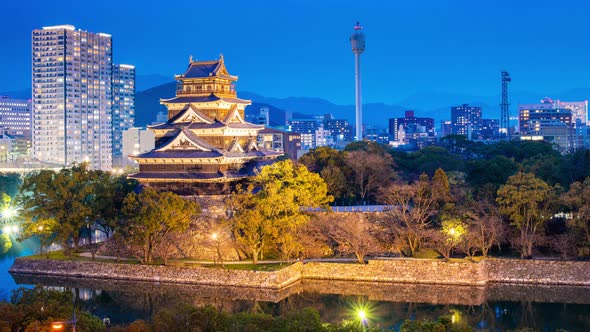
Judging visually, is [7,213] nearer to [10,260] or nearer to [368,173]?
[10,260]

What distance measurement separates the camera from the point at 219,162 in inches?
1416

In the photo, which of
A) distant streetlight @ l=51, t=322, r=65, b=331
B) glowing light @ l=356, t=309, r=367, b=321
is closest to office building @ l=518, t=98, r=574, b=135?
glowing light @ l=356, t=309, r=367, b=321

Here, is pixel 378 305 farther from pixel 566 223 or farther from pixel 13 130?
pixel 13 130

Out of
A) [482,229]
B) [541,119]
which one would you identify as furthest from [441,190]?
[541,119]

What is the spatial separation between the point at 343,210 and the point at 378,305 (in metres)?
9.24

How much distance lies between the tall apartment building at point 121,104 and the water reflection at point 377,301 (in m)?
72.6

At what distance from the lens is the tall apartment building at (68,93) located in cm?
9075

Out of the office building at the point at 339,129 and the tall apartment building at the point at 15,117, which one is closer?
the tall apartment building at the point at 15,117

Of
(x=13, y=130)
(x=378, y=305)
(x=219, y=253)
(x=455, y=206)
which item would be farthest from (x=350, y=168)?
(x=13, y=130)

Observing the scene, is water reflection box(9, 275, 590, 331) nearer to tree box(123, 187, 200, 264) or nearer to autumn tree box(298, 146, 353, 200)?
tree box(123, 187, 200, 264)

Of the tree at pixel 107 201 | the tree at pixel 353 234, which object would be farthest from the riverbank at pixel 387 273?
the tree at pixel 107 201

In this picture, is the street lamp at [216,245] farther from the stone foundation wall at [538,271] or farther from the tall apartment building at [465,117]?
the tall apartment building at [465,117]

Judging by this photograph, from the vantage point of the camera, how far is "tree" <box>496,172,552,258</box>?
1252 inches

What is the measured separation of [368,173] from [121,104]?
70.6m
